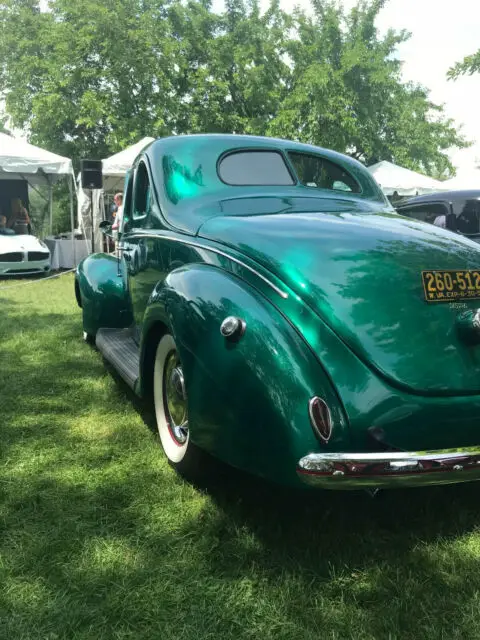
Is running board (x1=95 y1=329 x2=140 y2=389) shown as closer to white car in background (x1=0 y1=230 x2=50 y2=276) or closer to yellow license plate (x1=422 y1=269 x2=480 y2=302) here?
yellow license plate (x1=422 y1=269 x2=480 y2=302)

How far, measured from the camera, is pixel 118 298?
4359 millimetres

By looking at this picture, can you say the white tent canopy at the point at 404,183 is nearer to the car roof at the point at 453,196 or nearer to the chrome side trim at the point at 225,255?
the car roof at the point at 453,196

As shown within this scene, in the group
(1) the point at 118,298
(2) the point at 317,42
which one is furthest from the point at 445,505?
(2) the point at 317,42

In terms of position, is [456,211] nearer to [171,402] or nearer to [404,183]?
[171,402]

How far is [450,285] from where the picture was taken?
2152 mm

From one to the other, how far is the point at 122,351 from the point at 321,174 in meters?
1.83

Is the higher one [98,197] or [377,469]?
[98,197]

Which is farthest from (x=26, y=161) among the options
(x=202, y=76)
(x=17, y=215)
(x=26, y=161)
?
(x=202, y=76)

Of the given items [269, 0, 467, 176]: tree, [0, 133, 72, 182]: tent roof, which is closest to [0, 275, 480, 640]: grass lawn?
[0, 133, 72, 182]: tent roof

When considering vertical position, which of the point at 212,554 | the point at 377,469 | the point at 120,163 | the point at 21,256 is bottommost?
the point at 212,554

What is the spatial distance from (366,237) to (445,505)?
4.26ft

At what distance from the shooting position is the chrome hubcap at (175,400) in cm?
259

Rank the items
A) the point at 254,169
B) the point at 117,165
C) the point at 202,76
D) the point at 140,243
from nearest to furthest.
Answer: the point at 254,169 < the point at 140,243 < the point at 117,165 < the point at 202,76

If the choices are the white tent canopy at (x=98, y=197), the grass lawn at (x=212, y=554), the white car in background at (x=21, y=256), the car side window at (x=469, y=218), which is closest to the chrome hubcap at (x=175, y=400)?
the grass lawn at (x=212, y=554)
